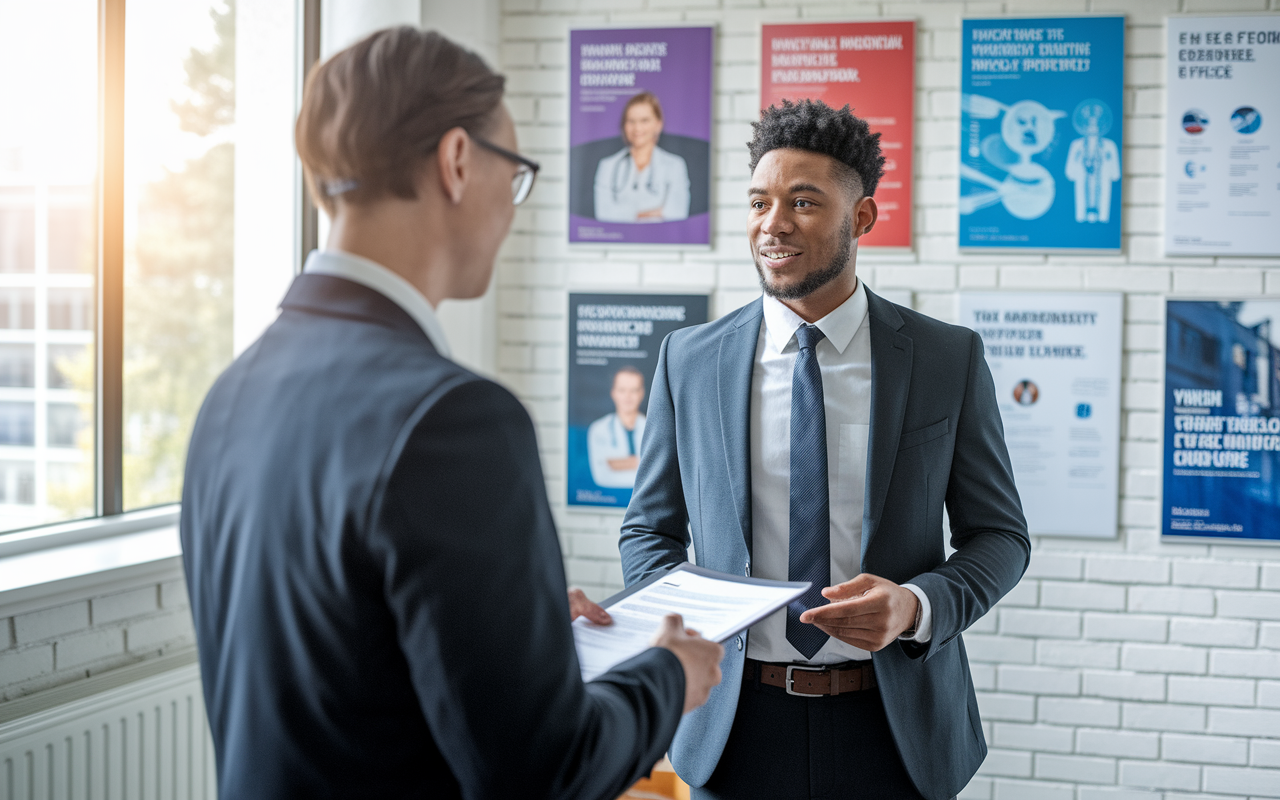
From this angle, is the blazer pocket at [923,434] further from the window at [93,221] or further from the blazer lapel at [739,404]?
the window at [93,221]

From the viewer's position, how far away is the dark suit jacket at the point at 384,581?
0.75 m

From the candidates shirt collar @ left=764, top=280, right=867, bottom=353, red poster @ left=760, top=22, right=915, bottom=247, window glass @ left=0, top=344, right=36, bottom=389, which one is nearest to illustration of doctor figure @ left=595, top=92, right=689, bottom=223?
red poster @ left=760, top=22, right=915, bottom=247

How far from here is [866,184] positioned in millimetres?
1879

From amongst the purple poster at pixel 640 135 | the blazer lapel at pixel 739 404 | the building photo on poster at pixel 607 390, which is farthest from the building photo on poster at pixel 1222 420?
the blazer lapel at pixel 739 404

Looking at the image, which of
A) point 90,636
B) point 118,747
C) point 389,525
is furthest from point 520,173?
point 118,747

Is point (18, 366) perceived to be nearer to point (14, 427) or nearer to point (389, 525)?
point (14, 427)

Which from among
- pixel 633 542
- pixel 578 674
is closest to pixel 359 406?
pixel 578 674

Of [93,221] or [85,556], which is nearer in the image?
[85,556]

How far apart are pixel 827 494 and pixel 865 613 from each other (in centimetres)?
30

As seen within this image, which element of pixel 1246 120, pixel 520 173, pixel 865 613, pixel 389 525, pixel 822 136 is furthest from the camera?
pixel 1246 120

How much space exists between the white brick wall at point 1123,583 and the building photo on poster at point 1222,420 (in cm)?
5

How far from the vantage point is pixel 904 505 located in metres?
1.63

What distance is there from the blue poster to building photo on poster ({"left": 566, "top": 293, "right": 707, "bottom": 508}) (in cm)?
114

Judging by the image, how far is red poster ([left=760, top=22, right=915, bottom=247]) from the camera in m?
3.13
